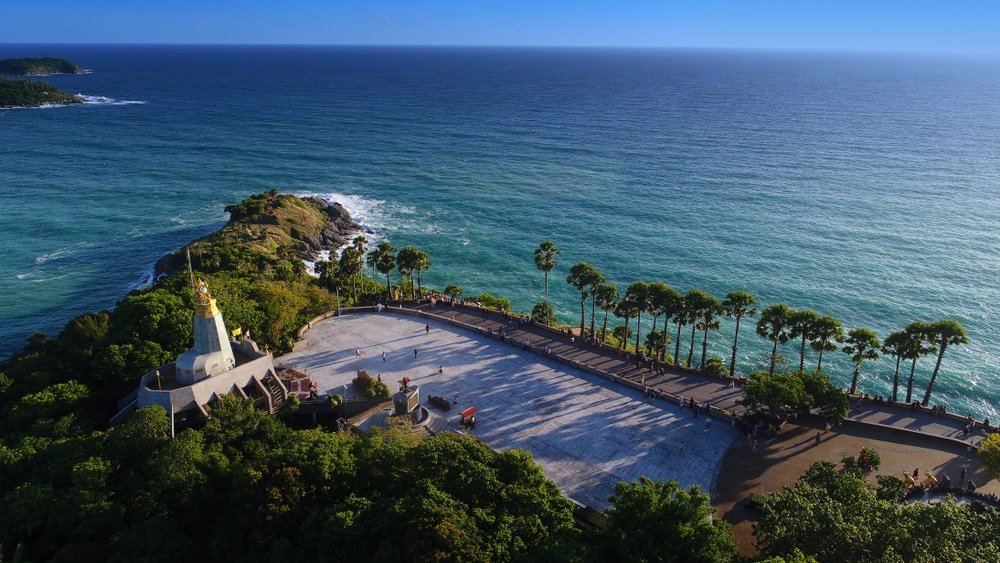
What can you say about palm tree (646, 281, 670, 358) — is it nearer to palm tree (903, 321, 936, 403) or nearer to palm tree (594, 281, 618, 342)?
palm tree (594, 281, 618, 342)

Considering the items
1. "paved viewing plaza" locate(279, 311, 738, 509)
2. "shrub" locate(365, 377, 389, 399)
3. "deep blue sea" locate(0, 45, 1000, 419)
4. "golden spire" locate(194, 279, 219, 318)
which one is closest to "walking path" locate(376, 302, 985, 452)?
"paved viewing plaza" locate(279, 311, 738, 509)

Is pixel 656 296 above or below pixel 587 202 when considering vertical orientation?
below

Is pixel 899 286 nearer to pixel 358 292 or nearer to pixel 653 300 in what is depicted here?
pixel 653 300

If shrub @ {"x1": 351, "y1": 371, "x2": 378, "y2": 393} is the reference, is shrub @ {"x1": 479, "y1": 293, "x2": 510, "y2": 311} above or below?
below

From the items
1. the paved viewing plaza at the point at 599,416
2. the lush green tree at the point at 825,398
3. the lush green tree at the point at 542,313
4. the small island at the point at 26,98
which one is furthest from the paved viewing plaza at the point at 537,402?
the small island at the point at 26,98

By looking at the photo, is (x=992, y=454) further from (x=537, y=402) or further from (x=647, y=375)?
(x=537, y=402)

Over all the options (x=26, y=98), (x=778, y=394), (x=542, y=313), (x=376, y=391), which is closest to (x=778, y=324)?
(x=778, y=394)
